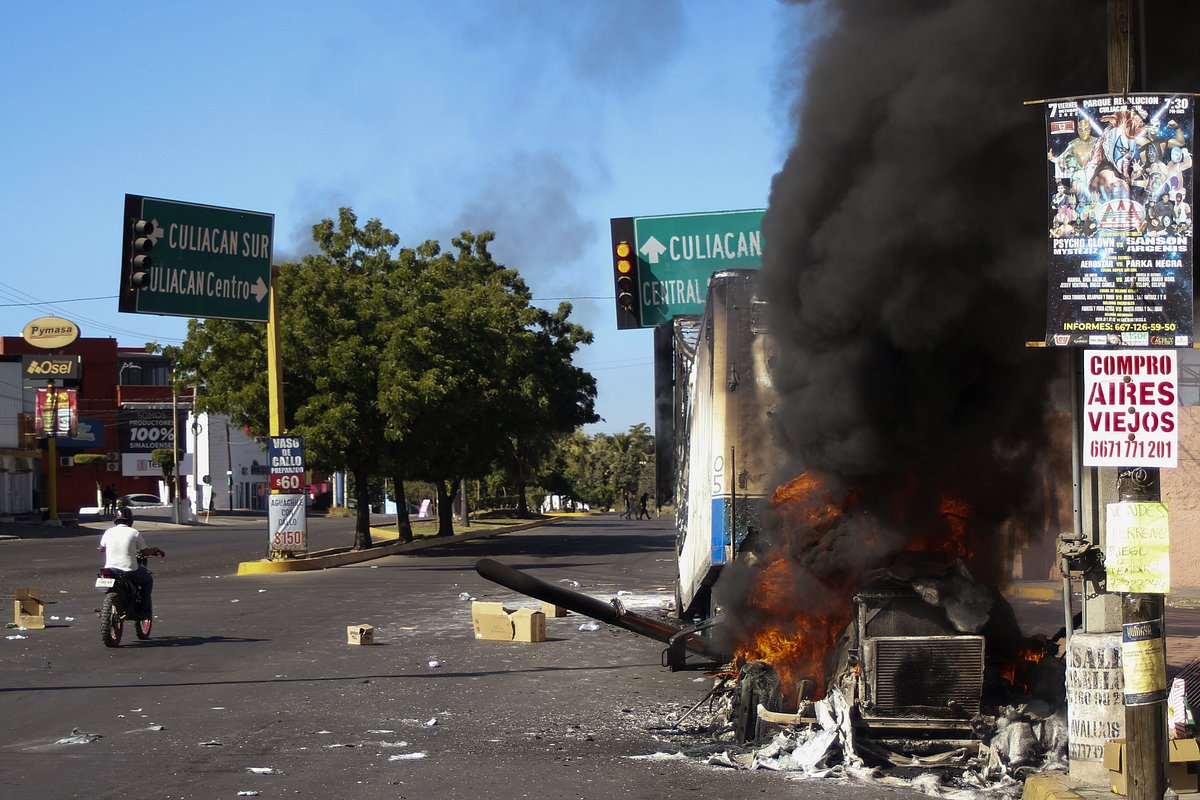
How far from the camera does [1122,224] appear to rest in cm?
642

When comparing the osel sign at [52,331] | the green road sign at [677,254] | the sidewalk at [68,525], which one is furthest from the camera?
the osel sign at [52,331]

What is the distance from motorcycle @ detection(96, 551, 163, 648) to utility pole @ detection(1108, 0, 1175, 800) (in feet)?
35.7

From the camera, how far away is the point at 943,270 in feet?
27.8

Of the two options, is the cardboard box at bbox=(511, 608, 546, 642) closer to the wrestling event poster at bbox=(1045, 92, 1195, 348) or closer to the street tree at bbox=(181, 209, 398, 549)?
the wrestling event poster at bbox=(1045, 92, 1195, 348)

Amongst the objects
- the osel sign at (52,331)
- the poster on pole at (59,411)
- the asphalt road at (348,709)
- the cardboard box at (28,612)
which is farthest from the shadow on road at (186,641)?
the osel sign at (52,331)

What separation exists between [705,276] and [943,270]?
35.8ft

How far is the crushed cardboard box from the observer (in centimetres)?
1444

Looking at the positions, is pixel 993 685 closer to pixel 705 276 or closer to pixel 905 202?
pixel 905 202

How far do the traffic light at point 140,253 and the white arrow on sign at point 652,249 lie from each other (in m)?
8.40

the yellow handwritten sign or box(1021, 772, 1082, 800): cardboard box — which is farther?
box(1021, 772, 1082, 800): cardboard box

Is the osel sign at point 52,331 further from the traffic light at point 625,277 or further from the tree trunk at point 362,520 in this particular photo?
the traffic light at point 625,277

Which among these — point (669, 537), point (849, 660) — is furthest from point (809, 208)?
point (669, 537)

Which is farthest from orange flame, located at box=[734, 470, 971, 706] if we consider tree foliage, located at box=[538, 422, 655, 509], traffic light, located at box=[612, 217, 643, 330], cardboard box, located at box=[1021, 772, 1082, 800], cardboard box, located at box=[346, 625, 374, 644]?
tree foliage, located at box=[538, 422, 655, 509]

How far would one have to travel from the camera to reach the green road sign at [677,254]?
18984 mm
